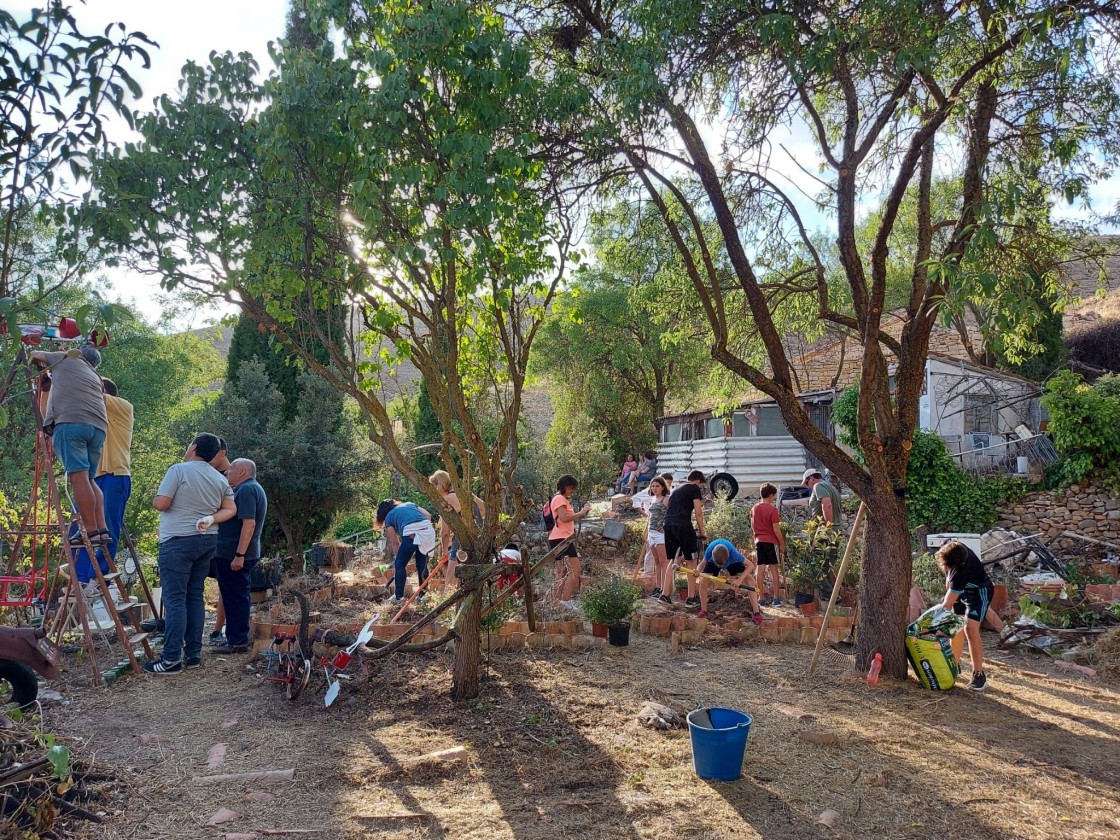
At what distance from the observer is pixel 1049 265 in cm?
700

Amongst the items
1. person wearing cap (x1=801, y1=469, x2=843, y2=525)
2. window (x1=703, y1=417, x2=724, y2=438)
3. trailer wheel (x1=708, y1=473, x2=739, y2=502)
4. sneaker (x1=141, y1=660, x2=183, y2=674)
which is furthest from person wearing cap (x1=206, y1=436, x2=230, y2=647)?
window (x1=703, y1=417, x2=724, y2=438)

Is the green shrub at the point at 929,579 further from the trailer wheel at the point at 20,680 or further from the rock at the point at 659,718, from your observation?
the trailer wheel at the point at 20,680

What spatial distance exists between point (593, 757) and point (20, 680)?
3.15 metres

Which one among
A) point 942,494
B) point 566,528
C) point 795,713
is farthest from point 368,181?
point 942,494

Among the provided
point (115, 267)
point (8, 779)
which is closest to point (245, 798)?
point (8, 779)

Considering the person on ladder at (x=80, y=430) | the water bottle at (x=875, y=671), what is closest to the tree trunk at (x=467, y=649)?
the person on ladder at (x=80, y=430)

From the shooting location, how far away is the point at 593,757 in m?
4.53

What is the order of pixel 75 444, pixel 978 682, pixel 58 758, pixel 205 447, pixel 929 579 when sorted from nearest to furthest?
pixel 58 758 → pixel 75 444 → pixel 978 682 → pixel 205 447 → pixel 929 579

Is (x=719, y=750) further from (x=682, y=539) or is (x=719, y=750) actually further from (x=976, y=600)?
(x=682, y=539)

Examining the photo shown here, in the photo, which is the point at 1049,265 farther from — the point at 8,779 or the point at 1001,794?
the point at 8,779

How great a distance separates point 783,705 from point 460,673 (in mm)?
2254

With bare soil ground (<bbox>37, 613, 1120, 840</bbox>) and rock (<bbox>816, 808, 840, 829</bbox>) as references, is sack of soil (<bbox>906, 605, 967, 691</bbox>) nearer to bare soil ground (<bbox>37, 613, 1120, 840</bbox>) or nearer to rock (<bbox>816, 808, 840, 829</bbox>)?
bare soil ground (<bbox>37, 613, 1120, 840</bbox>)

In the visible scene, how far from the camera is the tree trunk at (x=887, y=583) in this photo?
6.27 meters

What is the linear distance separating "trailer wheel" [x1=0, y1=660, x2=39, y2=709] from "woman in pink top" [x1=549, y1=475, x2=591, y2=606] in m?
5.31
